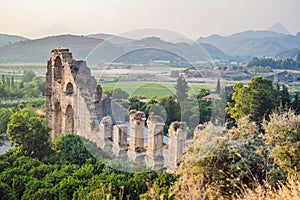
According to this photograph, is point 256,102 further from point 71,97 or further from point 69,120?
point 71,97

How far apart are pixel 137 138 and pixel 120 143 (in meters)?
0.85

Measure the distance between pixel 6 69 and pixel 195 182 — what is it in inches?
3476

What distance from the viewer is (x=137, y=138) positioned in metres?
11.3

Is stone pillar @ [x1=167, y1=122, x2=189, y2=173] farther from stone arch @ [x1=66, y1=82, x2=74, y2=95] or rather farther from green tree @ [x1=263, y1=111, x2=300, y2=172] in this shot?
stone arch @ [x1=66, y1=82, x2=74, y2=95]

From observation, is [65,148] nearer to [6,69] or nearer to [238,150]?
[238,150]

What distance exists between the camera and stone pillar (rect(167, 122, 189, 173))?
34.0 ft

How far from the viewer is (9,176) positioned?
9.27 metres

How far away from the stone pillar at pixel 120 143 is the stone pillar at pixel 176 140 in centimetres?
170

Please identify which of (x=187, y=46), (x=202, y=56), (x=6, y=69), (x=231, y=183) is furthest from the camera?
(x=6, y=69)

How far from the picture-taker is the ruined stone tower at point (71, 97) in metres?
13.3

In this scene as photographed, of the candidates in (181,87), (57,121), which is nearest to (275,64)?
(181,87)

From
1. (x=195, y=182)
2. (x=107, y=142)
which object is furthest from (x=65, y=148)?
(x=195, y=182)

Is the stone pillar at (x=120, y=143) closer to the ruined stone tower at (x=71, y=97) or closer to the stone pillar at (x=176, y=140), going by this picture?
the ruined stone tower at (x=71, y=97)

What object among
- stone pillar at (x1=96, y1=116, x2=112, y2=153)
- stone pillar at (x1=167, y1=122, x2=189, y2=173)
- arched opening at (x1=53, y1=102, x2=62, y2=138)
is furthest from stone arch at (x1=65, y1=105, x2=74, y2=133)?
stone pillar at (x1=167, y1=122, x2=189, y2=173)
